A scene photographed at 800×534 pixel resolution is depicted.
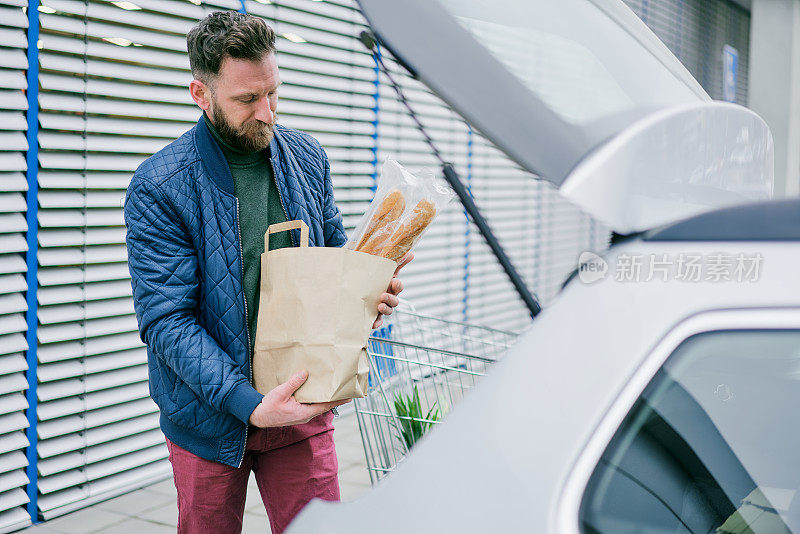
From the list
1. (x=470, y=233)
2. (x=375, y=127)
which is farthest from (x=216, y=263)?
(x=470, y=233)

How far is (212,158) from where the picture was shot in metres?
2.12

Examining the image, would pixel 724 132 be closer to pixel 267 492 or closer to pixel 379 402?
pixel 267 492

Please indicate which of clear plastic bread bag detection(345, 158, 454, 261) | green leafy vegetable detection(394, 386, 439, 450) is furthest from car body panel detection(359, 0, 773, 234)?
green leafy vegetable detection(394, 386, 439, 450)

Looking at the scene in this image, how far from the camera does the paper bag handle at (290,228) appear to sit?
2033 mm

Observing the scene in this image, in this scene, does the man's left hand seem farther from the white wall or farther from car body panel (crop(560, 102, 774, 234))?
the white wall

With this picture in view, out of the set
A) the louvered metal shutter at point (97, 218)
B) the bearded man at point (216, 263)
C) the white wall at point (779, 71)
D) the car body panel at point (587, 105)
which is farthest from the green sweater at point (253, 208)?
the white wall at point (779, 71)

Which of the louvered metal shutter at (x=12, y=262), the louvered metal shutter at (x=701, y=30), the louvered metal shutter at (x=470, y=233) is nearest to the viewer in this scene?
the louvered metal shutter at (x=12, y=262)

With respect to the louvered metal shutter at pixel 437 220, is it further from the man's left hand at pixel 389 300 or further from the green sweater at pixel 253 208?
the man's left hand at pixel 389 300

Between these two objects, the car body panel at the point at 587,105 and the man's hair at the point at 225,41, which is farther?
the man's hair at the point at 225,41

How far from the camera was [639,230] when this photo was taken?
1.25m

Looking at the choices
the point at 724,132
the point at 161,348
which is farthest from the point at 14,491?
the point at 724,132

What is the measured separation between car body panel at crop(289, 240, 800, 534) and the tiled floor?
8.72 feet

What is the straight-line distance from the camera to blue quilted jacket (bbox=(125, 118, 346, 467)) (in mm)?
1984

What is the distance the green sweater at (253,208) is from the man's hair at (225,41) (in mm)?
166
